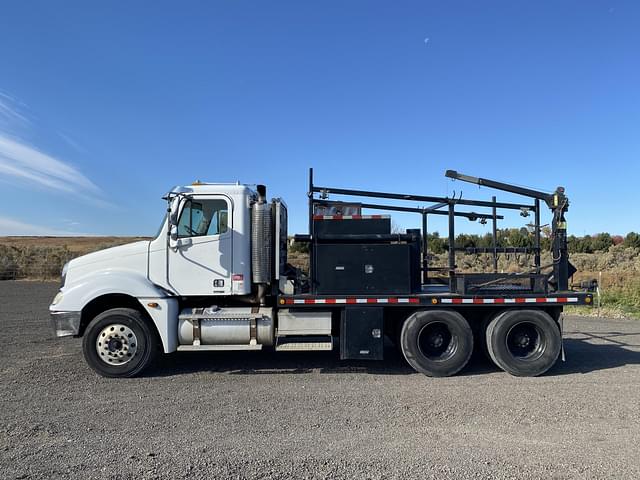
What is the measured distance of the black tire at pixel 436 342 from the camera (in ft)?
22.9

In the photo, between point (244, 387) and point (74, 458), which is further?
point (244, 387)

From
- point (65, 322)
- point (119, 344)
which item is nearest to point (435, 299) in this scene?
point (119, 344)

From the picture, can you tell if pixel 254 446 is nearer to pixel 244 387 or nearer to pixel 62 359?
pixel 244 387

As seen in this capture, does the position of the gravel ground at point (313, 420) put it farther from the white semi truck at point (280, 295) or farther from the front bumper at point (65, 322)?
the front bumper at point (65, 322)

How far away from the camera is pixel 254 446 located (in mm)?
4340

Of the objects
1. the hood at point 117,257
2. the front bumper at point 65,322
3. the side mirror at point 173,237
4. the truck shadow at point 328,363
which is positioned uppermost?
the side mirror at point 173,237

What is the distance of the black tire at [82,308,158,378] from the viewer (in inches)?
266

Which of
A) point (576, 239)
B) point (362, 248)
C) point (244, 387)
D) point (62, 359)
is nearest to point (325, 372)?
point (244, 387)

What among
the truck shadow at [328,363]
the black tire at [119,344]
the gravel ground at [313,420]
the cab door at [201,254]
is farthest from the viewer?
the truck shadow at [328,363]

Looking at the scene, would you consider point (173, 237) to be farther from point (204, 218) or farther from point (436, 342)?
point (436, 342)

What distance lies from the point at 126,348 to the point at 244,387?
1957 mm

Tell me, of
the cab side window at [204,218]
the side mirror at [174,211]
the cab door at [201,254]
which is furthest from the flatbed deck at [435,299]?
the side mirror at [174,211]

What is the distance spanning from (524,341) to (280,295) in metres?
3.96

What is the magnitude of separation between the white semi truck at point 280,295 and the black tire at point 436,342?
15 millimetres
